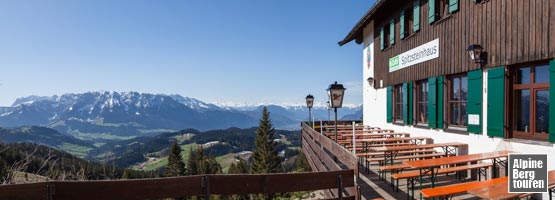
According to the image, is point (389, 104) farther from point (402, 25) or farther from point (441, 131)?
point (441, 131)

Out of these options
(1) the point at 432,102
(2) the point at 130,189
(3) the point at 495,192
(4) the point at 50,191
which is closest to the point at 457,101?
(1) the point at 432,102

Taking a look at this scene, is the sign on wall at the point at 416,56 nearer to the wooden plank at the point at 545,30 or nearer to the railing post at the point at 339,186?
the wooden plank at the point at 545,30

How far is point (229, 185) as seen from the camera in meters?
4.04

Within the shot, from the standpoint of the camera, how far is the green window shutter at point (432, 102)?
9.57 metres

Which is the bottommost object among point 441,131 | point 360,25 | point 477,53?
point 441,131

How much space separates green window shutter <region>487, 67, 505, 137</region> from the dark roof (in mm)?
5342

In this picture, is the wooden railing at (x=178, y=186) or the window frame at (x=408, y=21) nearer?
the wooden railing at (x=178, y=186)

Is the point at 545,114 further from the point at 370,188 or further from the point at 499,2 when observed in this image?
the point at 370,188

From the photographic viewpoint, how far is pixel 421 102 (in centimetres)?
1089

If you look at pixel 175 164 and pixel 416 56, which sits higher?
pixel 416 56

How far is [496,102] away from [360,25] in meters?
8.94

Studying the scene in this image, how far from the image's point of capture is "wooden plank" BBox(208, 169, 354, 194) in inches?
158

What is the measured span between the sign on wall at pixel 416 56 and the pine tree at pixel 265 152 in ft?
101

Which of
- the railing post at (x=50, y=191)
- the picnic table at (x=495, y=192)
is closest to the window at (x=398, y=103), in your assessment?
the picnic table at (x=495, y=192)
